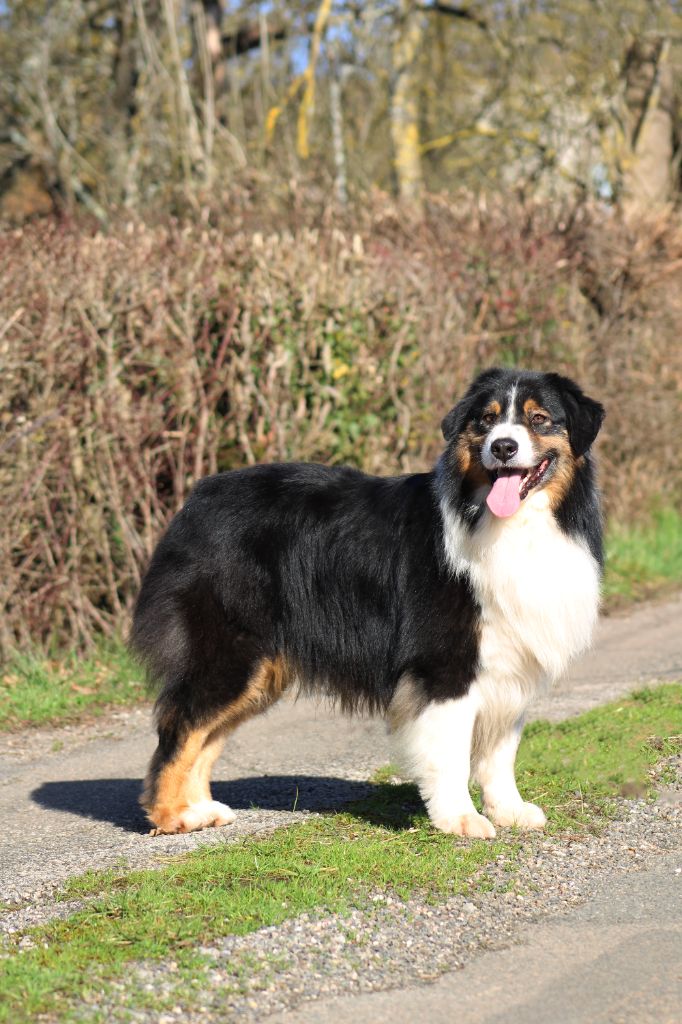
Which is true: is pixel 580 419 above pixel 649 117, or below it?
below

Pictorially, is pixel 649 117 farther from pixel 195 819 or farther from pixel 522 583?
pixel 195 819

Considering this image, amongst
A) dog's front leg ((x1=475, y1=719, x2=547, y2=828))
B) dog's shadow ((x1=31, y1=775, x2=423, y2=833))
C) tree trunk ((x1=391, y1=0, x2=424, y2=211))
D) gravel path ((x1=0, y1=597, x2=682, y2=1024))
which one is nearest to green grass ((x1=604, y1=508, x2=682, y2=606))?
gravel path ((x1=0, y1=597, x2=682, y2=1024))

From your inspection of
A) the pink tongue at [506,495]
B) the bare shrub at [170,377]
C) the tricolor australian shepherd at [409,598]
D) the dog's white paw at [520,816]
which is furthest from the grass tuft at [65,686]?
the pink tongue at [506,495]

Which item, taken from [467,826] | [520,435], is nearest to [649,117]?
[520,435]

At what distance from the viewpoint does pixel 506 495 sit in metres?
5.20

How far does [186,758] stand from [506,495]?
69.5 inches

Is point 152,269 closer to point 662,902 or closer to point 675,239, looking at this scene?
point 662,902

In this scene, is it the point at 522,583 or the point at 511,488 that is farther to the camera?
the point at 522,583

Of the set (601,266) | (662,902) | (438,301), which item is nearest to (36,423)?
(438,301)

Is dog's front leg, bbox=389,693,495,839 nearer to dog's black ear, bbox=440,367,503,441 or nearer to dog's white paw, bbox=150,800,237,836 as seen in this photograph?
dog's white paw, bbox=150,800,237,836

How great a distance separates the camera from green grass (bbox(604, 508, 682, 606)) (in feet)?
37.5

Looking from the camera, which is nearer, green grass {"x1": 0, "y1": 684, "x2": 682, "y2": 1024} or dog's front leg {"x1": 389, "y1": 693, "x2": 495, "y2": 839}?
green grass {"x1": 0, "y1": 684, "x2": 682, "y2": 1024}

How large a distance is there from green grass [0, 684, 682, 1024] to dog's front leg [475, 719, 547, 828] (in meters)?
0.11

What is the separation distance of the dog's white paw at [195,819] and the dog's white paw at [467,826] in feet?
3.18
